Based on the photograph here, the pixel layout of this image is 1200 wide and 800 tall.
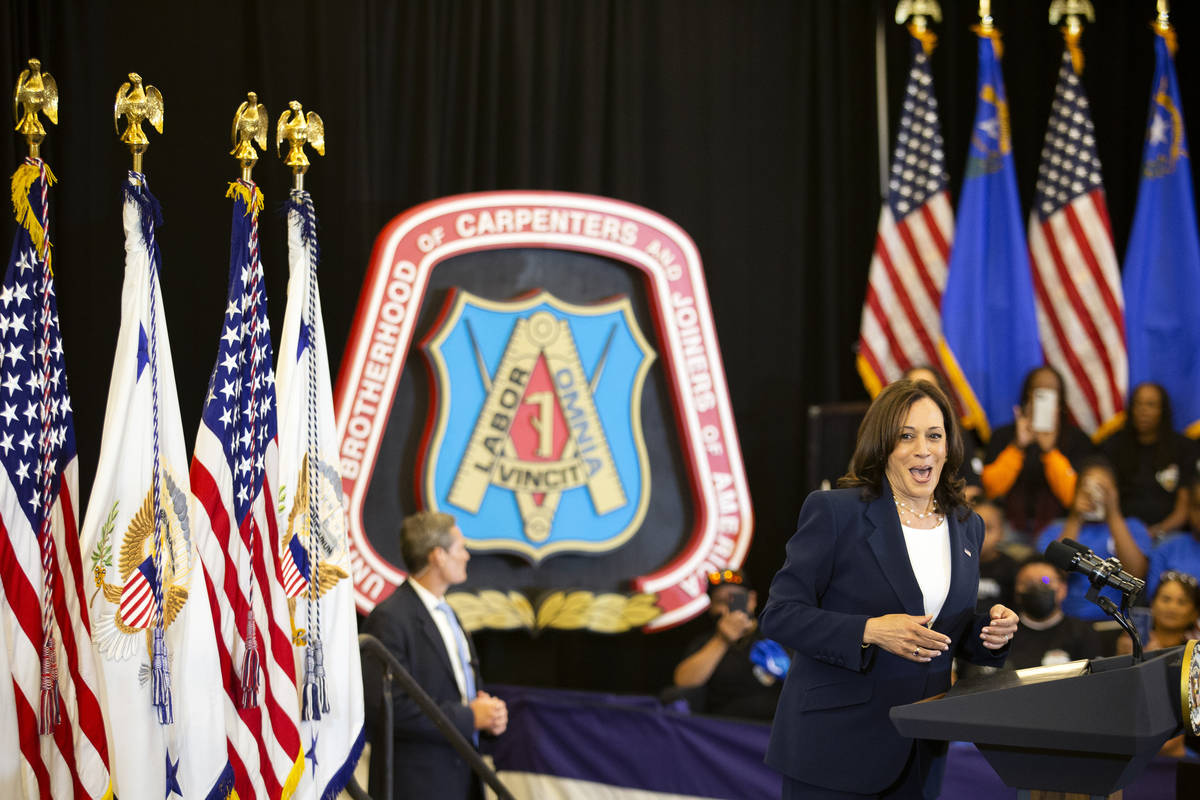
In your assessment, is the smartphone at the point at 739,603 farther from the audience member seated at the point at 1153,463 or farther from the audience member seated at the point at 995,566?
the audience member seated at the point at 1153,463

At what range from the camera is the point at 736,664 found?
16.8ft

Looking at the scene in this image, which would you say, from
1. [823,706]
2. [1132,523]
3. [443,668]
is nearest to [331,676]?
[443,668]

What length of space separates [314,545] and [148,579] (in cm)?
49

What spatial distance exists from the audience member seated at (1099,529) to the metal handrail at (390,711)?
281 centimetres

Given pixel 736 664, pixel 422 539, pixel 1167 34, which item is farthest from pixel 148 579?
pixel 1167 34

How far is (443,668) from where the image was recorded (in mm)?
3951

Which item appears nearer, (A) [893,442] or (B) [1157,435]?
(A) [893,442]

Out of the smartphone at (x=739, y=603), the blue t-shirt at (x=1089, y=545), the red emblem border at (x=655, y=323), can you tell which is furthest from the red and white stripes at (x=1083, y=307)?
the smartphone at (x=739, y=603)

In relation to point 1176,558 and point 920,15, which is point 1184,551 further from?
point 920,15

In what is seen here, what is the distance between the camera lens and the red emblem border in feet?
18.2

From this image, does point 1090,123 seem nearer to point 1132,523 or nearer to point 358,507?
point 1132,523

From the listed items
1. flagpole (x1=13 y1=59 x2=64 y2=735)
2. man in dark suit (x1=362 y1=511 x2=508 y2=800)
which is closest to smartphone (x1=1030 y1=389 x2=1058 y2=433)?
man in dark suit (x1=362 y1=511 x2=508 y2=800)

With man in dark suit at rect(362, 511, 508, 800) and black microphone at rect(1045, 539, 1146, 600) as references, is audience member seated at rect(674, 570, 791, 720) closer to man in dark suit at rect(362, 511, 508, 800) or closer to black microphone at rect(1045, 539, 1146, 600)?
man in dark suit at rect(362, 511, 508, 800)

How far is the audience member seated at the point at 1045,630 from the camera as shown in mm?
4805
